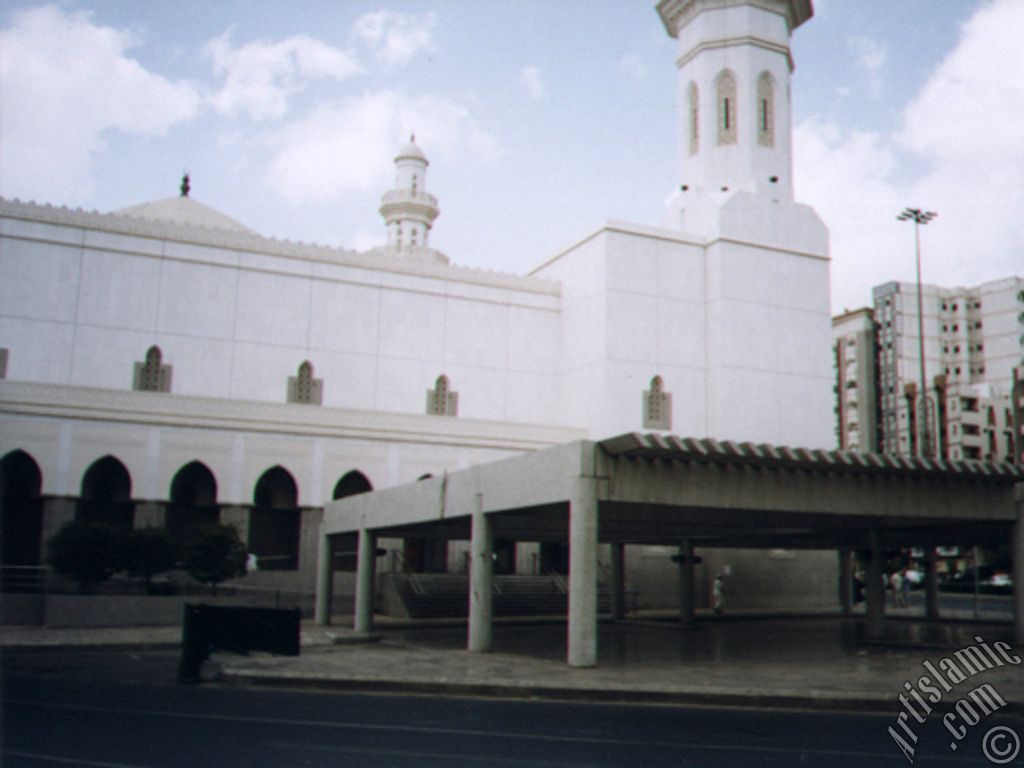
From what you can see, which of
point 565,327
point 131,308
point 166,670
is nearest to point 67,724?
point 166,670

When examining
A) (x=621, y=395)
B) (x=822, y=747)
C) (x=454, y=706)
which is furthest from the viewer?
(x=621, y=395)

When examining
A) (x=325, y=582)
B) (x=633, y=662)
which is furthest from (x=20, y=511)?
(x=633, y=662)

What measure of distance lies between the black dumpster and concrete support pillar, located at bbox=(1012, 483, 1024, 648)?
46.6 ft

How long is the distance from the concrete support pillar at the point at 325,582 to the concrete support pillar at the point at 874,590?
1408cm

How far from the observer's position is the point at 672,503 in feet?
56.5

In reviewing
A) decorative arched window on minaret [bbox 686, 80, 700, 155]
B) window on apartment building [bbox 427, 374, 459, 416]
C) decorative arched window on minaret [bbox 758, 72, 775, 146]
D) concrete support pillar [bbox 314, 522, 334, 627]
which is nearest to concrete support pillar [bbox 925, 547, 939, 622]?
window on apartment building [bbox 427, 374, 459, 416]

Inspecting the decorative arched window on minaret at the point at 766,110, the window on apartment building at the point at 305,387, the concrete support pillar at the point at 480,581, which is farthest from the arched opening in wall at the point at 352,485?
the decorative arched window on minaret at the point at 766,110

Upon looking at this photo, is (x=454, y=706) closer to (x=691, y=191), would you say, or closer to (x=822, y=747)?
(x=822, y=747)

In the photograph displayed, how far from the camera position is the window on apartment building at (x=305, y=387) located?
37531mm

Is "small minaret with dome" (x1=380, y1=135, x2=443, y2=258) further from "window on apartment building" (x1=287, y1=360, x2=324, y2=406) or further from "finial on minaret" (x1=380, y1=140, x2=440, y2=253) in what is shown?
"window on apartment building" (x1=287, y1=360, x2=324, y2=406)

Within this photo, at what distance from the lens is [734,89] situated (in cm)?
4131

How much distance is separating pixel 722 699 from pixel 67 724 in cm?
782

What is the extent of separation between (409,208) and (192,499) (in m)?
27.1

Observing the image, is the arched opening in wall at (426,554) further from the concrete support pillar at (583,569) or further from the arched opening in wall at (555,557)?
the concrete support pillar at (583,569)
